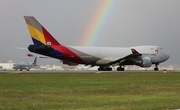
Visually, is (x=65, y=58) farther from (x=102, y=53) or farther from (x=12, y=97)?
(x=12, y=97)

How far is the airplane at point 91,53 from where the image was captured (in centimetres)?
6291

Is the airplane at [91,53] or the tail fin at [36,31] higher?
the tail fin at [36,31]

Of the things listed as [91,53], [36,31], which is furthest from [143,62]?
[36,31]

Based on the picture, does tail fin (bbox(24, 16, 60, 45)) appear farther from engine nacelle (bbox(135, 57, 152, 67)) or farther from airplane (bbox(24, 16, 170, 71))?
engine nacelle (bbox(135, 57, 152, 67))

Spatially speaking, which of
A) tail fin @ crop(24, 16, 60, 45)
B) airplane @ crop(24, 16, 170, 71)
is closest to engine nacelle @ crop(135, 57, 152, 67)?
airplane @ crop(24, 16, 170, 71)

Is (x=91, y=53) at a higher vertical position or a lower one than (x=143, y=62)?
higher

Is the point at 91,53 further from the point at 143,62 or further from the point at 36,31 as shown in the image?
the point at 36,31

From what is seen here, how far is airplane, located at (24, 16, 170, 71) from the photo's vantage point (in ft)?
→ 206

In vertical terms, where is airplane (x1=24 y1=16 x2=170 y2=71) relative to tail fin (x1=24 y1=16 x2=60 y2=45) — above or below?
below

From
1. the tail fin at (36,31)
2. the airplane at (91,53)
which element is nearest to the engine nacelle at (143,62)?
the airplane at (91,53)

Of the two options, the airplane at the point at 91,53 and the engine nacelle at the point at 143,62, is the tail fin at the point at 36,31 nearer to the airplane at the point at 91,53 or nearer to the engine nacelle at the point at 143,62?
the airplane at the point at 91,53

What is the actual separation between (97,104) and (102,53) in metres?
51.5

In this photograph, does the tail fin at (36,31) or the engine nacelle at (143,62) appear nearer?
the tail fin at (36,31)

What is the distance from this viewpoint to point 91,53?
6800 cm
